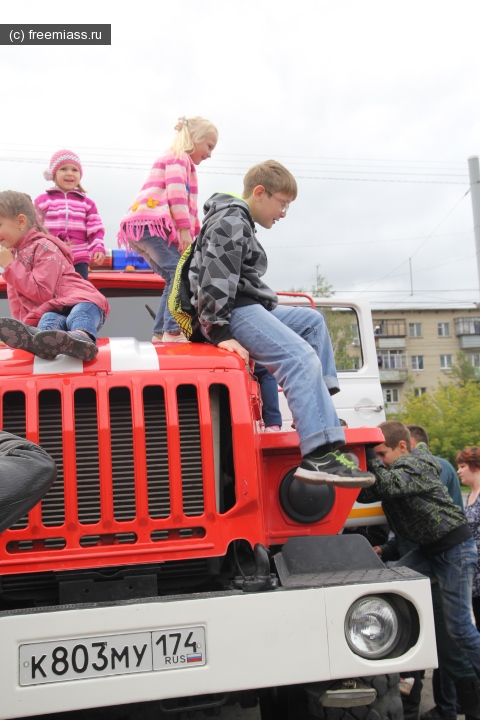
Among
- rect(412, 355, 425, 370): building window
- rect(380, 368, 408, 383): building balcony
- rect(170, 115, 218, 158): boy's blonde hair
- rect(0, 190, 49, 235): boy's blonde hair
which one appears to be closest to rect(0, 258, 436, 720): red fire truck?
rect(0, 190, 49, 235): boy's blonde hair

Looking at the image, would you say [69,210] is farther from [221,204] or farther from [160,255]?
[221,204]

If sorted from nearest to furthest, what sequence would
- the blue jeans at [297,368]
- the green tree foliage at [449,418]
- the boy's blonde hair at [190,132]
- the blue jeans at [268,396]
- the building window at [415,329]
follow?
the blue jeans at [297,368], the blue jeans at [268,396], the boy's blonde hair at [190,132], the green tree foliage at [449,418], the building window at [415,329]

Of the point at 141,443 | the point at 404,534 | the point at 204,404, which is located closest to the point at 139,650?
the point at 141,443

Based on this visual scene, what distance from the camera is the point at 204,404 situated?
2969 millimetres

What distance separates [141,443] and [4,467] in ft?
2.70

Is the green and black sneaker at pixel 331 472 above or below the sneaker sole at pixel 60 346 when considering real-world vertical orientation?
below

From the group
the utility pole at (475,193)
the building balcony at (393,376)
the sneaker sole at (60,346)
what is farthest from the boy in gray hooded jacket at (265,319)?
the building balcony at (393,376)

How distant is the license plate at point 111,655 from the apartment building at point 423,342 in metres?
71.2

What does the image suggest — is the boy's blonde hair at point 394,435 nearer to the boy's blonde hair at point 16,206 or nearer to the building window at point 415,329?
the boy's blonde hair at point 16,206

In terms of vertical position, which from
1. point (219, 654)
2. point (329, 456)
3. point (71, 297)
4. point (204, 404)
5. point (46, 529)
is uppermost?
point (71, 297)

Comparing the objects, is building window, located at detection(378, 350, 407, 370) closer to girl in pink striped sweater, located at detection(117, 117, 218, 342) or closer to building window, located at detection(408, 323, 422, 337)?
building window, located at detection(408, 323, 422, 337)

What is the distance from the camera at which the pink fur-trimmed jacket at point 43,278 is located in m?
3.65

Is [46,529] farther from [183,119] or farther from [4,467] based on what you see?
[183,119]

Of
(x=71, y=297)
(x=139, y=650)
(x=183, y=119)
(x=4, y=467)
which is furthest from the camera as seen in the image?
(x=183, y=119)
